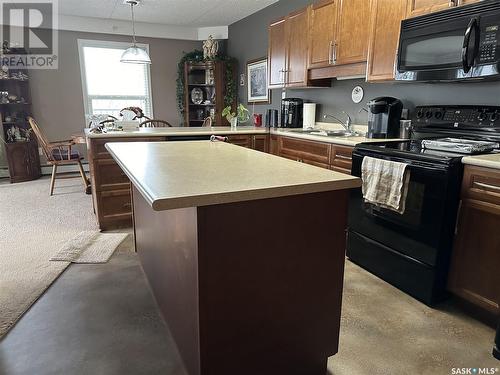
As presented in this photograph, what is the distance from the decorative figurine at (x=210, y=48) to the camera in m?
5.54

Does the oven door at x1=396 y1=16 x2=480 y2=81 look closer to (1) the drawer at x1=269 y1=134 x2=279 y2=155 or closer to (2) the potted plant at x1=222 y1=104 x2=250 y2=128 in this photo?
(1) the drawer at x1=269 y1=134 x2=279 y2=155

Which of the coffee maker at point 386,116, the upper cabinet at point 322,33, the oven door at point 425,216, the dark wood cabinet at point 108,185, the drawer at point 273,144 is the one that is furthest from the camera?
the drawer at point 273,144

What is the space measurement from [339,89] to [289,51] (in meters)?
0.67

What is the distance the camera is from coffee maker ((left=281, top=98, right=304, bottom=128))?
3.97 meters

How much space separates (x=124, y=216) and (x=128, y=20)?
3.84 meters

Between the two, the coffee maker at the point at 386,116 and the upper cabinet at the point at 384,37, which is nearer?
the upper cabinet at the point at 384,37

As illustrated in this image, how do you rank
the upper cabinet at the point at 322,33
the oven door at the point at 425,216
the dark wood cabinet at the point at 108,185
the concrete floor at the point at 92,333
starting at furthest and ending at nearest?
the upper cabinet at the point at 322,33, the dark wood cabinet at the point at 108,185, the oven door at the point at 425,216, the concrete floor at the point at 92,333

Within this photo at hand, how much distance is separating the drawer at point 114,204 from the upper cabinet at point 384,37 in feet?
7.57

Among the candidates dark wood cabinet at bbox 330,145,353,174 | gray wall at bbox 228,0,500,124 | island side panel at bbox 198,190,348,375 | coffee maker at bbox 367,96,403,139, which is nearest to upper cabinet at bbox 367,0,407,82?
coffee maker at bbox 367,96,403,139

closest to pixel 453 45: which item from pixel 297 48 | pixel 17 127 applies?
pixel 297 48

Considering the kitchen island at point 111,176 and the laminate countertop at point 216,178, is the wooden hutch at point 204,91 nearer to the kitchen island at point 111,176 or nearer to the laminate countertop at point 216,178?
the kitchen island at point 111,176

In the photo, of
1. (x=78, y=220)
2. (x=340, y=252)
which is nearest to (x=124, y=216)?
(x=78, y=220)

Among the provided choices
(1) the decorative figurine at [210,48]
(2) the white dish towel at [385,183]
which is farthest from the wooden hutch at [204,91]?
(2) the white dish towel at [385,183]

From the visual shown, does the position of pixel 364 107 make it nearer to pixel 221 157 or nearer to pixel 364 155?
pixel 364 155
